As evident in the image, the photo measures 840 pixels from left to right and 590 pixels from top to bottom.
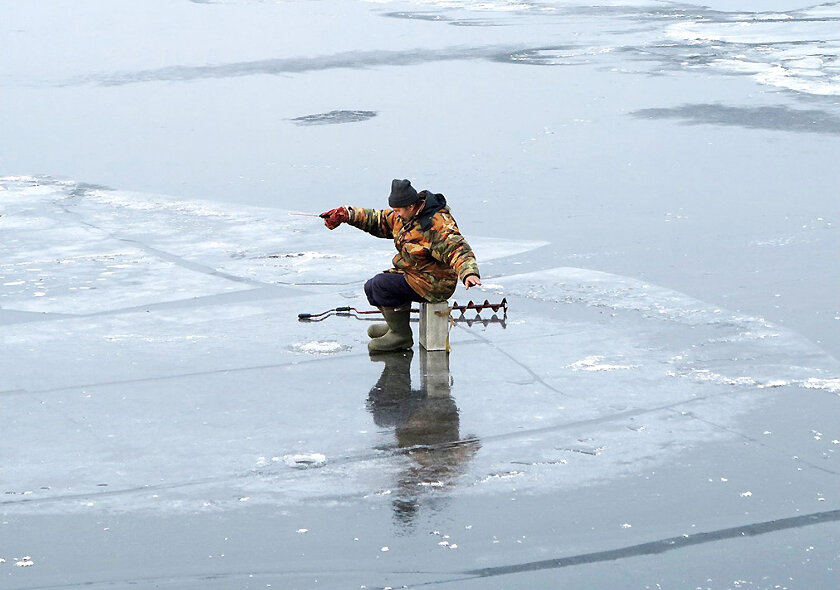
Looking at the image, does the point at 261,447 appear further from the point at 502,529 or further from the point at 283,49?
the point at 283,49

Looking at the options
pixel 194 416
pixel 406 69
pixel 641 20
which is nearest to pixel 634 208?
pixel 194 416

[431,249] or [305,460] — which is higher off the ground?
[431,249]

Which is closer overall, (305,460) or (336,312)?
(305,460)

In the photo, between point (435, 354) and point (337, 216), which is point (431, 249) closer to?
point (435, 354)

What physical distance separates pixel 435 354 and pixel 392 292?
1.59 feet

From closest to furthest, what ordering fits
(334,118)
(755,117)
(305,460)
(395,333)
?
(305,460) → (395,333) → (755,117) → (334,118)

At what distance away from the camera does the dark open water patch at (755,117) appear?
16.3 metres

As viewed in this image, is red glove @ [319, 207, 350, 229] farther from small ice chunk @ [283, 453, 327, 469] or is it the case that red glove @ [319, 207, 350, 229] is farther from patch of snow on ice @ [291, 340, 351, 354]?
small ice chunk @ [283, 453, 327, 469]

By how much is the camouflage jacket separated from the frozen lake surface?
42cm

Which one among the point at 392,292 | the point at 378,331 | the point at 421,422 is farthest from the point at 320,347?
the point at 421,422

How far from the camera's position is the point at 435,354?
8953mm

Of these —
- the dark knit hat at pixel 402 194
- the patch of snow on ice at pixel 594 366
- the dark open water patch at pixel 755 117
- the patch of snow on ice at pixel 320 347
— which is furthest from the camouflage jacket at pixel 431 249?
the dark open water patch at pixel 755 117

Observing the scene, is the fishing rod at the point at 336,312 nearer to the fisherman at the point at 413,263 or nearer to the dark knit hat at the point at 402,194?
the fisherman at the point at 413,263

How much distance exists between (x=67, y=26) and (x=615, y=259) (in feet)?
69.2
